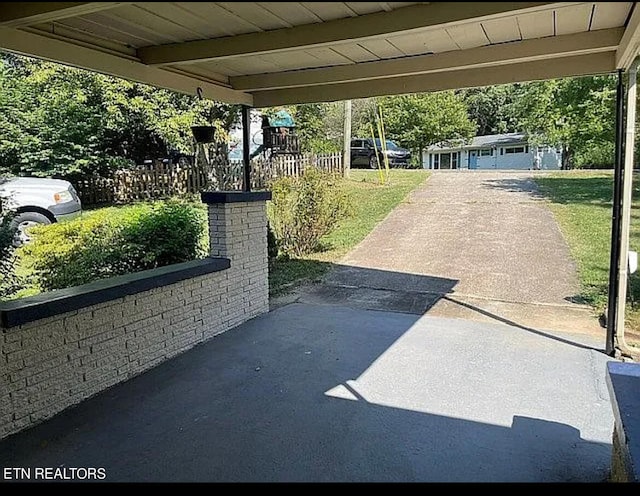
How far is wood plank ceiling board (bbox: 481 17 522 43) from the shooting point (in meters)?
3.00

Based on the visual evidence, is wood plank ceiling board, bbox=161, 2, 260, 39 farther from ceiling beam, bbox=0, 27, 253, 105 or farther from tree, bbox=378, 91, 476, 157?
tree, bbox=378, 91, 476, 157

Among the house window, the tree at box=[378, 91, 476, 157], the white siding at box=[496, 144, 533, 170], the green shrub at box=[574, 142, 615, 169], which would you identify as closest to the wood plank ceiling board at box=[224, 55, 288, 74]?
the green shrub at box=[574, 142, 615, 169]

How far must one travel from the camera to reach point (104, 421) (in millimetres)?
2980

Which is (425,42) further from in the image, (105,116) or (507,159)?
(507,159)

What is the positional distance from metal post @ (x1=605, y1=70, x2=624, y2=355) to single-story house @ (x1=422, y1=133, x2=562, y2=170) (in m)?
23.2

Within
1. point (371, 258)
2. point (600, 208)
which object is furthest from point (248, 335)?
point (600, 208)

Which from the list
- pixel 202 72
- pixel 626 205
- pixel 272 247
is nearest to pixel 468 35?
pixel 626 205

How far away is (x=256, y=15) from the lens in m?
2.83

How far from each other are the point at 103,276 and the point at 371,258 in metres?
4.54

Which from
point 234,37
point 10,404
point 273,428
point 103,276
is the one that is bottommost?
point 273,428

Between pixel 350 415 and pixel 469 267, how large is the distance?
4963mm

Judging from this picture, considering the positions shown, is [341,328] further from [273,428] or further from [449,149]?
[449,149]

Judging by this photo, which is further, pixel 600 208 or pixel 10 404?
pixel 600 208

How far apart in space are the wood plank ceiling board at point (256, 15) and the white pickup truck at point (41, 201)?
4.60m
